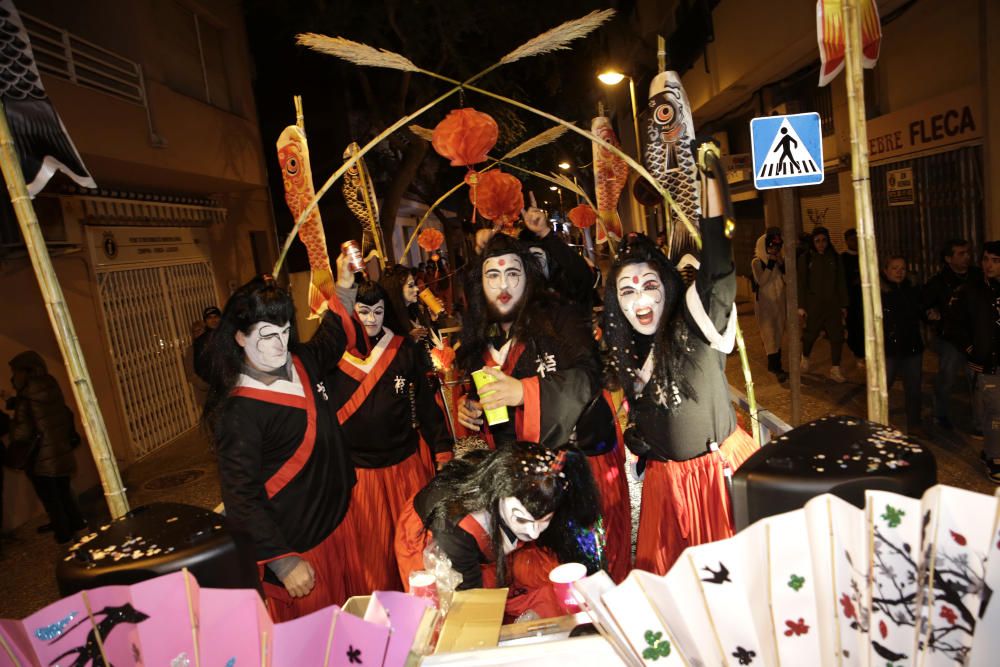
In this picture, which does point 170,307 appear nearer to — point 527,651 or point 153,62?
point 153,62

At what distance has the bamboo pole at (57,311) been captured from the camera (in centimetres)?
143

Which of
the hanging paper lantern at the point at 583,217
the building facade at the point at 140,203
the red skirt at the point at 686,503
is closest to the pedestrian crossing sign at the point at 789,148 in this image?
the red skirt at the point at 686,503

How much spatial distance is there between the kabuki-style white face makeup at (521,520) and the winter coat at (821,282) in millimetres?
6152

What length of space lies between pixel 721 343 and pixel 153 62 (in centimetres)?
875

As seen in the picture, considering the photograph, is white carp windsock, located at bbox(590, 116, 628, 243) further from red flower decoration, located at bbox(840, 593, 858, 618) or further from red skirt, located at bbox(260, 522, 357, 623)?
red flower decoration, located at bbox(840, 593, 858, 618)

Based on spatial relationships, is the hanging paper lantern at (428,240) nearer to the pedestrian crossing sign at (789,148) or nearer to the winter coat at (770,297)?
the winter coat at (770,297)

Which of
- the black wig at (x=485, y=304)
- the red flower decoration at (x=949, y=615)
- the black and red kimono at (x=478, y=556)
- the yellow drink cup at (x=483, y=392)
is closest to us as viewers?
the red flower decoration at (x=949, y=615)

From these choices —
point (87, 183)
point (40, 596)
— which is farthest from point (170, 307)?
point (87, 183)

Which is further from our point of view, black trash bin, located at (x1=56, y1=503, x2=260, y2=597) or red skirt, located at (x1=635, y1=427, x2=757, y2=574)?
red skirt, located at (x1=635, y1=427, x2=757, y2=574)

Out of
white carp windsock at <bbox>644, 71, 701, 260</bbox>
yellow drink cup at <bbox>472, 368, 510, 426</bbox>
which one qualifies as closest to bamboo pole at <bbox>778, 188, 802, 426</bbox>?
white carp windsock at <bbox>644, 71, 701, 260</bbox>

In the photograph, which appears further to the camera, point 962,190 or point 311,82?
point 311,82

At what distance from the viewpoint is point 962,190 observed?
285 inches

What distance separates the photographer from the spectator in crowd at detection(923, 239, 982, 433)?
486 cm

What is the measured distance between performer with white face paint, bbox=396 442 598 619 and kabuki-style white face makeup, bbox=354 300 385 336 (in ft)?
4.16
